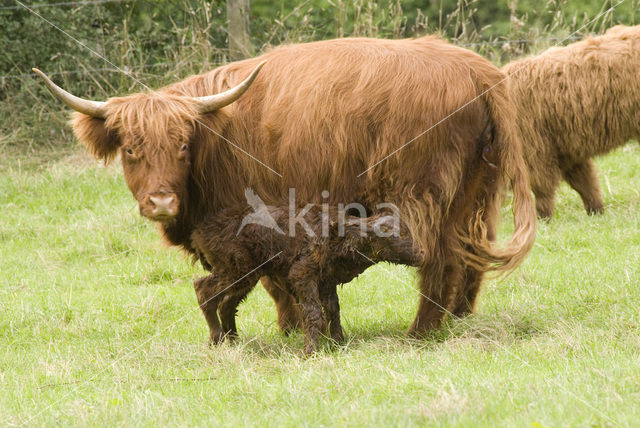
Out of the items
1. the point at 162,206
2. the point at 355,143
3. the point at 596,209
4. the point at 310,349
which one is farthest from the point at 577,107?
the point at 162,206

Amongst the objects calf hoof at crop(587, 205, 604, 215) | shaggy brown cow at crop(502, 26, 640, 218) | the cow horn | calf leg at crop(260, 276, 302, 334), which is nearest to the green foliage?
shaggy brown cow at crop(502, 26, 640, 218)

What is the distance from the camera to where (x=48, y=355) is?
4.88 m

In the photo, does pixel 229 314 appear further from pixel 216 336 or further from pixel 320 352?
pixel 320 352

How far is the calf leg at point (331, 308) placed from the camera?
4773 mm

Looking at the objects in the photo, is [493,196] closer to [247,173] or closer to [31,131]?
[247,173]

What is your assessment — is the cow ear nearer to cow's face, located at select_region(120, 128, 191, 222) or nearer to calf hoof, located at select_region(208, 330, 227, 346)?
cow's face, located at select_region(120, 128, 191, 222)

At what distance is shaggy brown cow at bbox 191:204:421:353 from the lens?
4.55 m

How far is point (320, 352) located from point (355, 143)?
3.38 feet

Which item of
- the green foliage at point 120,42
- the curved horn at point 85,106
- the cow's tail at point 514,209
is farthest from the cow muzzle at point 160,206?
the green foliage at point 120,42

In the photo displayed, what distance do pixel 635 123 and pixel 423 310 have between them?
3711 mm

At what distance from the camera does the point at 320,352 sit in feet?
14.8

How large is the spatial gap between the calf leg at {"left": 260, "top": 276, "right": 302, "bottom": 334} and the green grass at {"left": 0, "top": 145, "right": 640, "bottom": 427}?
135mm

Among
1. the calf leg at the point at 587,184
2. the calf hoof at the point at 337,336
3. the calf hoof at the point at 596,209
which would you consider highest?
the calf hoof at the point at 337,336

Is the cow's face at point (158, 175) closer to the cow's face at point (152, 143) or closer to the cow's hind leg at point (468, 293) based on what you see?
the cow's face at point (152, 143)
